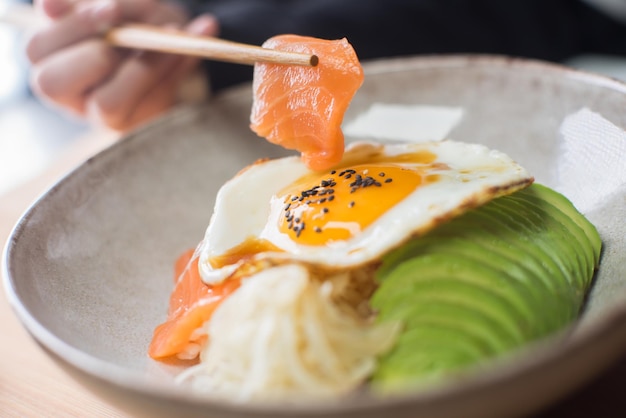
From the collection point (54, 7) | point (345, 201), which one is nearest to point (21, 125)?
point (54, 7)

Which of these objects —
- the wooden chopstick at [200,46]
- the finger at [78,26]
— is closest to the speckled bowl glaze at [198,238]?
the wooden chopstick at [200,46]

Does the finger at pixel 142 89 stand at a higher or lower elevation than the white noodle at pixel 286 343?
higher

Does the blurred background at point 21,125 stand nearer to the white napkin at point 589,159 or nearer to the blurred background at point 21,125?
the blurred background at point 21,125

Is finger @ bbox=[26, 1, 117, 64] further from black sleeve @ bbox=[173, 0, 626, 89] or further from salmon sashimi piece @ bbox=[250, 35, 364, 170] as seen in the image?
salmon sashimi piece @ bbox=[250, 35, 364, 170]

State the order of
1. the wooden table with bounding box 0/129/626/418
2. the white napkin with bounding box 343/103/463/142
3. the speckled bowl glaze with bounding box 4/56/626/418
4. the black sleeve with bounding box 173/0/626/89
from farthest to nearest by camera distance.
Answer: the black sleeve with bounding box 173/0/626/89 < the white napkin with bounding box 343/103/463/142 < the wooden table with bounding box 0/129/626/418 < the speckled bowl glaze with bounding box 4/56/626/418

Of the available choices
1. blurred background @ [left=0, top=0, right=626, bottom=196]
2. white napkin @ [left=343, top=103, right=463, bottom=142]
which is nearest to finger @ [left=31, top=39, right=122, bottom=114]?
white napkin @ [left=343, top=103, right=463, bottom=142]

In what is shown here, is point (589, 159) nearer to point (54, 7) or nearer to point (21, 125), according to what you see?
point (54, 7)

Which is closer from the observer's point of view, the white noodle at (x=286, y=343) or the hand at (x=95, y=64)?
the white noodle at (x=286, y=343)

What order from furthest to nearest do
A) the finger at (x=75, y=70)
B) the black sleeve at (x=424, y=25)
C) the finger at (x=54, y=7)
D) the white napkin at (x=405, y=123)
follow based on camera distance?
the black sleeve at (x=424, y=25) → the finger at (x=54, y=7) → the finger at (x=75, y=70) → the white napkin at (x=405, y=123)
